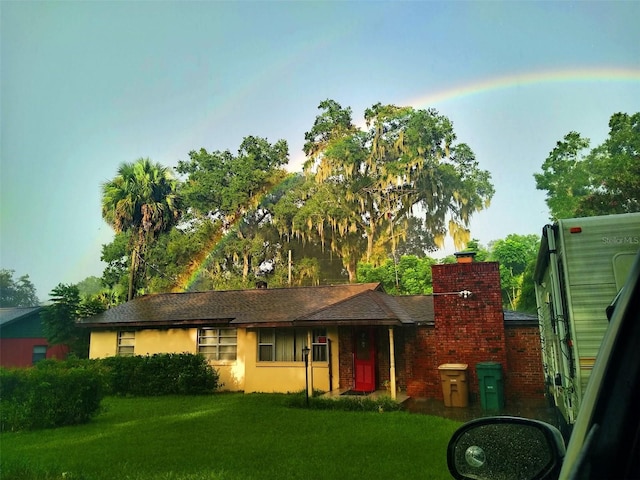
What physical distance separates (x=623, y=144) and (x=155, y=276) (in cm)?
3140

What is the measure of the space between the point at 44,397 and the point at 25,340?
13874 mm

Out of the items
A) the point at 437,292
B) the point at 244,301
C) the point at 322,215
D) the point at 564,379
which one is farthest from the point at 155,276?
the point at 564,379

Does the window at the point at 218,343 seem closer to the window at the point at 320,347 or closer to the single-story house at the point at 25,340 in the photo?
the window at the point at 320,347

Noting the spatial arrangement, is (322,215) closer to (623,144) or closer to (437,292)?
(623,144)

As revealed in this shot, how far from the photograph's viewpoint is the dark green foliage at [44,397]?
10.1 metres

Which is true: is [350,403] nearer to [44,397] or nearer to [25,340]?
[44,397]

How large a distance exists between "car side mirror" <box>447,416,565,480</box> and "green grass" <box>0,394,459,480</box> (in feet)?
16.2

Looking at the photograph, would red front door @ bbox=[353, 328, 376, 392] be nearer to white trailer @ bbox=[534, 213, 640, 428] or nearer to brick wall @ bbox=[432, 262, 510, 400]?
brick wall @ bbox=[432, 262, 510, 400]

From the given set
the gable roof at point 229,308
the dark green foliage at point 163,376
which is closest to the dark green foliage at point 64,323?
the gable roof at point 229,308

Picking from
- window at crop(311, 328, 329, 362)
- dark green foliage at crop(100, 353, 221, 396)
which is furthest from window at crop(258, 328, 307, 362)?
dark green foliage at crop(100, 353, 221, 396)

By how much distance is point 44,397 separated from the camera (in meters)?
10.3

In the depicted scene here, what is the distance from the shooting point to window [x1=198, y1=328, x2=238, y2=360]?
658 inches

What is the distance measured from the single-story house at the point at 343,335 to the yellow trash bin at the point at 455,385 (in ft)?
2.93

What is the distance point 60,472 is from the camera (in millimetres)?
6488
